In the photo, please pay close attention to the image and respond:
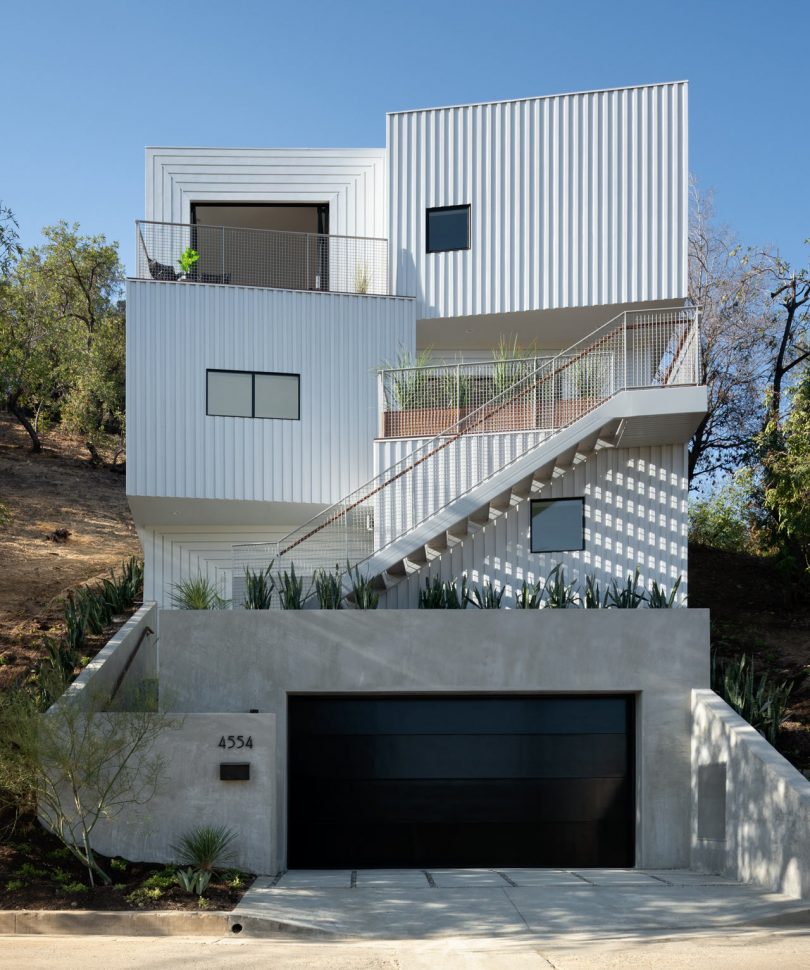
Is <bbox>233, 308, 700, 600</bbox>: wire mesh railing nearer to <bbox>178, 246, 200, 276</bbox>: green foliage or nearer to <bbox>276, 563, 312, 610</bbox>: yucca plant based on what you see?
<bbox>276, 563, 312, 610</bbox>: yucca plant

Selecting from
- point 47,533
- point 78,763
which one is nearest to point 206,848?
point 78,763

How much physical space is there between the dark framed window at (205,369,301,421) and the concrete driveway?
8743 mm

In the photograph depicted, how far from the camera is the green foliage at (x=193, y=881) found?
1248cm

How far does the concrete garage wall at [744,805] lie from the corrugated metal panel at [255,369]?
819 cm

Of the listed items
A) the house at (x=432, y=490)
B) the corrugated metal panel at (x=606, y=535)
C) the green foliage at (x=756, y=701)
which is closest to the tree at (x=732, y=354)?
the house at (x=432, y=490)

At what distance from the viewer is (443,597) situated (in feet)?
58.7

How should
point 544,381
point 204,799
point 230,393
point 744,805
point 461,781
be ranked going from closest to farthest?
point 744,805, point 204,799, point 461,781, point 544,381, point 230,393

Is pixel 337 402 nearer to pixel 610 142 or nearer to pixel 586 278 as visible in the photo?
pixel 586 278

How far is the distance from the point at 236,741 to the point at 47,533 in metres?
18.2

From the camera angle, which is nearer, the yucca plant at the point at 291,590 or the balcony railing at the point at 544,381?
the yucca plant at the point at 291,590

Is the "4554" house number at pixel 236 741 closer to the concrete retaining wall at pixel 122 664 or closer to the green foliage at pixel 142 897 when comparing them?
the concrete retaining wall at pixel 122 664

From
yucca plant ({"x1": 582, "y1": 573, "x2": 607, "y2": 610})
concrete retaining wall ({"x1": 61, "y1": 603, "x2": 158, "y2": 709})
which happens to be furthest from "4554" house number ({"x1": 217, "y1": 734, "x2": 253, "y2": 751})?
yucca plant ({"x1": 582, "y1": 573, "x2": 607, "y2": 610})

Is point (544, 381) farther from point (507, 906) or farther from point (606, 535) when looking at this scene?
point (507, 906)

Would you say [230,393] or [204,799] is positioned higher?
[230,393]
